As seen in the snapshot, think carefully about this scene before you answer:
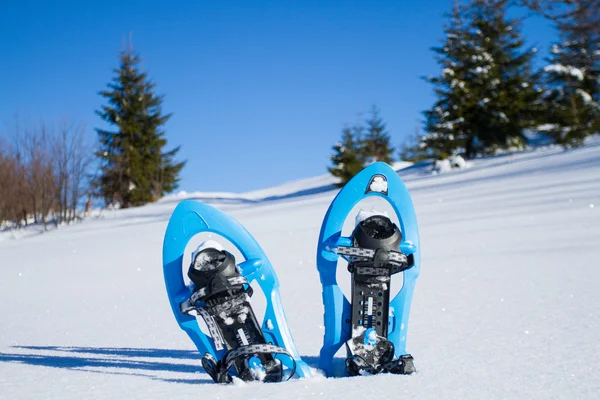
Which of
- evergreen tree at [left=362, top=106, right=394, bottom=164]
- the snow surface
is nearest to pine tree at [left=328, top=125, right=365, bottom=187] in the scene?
evergreen tree at [left=362, top=106, right=394, bottom=164]

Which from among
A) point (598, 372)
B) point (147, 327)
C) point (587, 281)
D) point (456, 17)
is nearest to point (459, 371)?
point (598, 372)

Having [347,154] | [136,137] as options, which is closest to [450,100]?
[347,154]

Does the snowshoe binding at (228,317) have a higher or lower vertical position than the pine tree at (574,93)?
lower

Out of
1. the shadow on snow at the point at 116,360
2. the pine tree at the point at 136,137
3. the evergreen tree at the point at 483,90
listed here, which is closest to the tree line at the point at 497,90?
the evergreen tree at the point at 483,90

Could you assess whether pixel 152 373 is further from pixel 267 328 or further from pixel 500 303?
pixel 500 303

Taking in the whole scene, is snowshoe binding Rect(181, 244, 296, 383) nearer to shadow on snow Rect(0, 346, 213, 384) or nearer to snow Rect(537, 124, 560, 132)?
shadow on snow Rect(0, 346, 213, 384)

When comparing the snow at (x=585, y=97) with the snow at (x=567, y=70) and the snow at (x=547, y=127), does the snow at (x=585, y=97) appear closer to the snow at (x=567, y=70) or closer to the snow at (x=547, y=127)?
the snow at (x=567, y=70)

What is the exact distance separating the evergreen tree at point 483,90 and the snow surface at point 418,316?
12.0 metres

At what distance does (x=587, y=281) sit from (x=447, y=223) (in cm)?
210

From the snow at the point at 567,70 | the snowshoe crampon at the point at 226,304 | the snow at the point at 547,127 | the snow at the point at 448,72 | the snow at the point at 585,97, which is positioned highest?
the snow at the point at 448,72

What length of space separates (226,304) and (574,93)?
16.5 meters

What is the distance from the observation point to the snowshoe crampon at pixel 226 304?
1455 millimetres

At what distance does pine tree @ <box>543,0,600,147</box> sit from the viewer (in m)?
13.5

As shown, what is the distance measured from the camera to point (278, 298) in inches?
64.1
